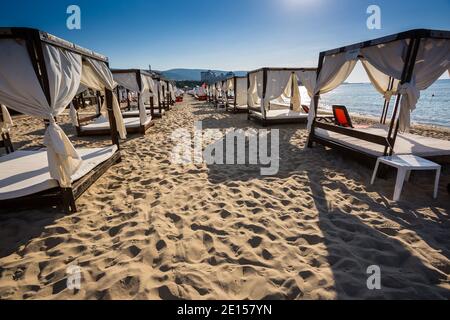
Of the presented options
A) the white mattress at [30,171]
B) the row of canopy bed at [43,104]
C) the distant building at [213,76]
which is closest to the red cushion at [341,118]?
the white mattress at [30,171]

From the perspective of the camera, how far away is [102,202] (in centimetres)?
393

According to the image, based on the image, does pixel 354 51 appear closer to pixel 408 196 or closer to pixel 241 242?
pixel 408 196

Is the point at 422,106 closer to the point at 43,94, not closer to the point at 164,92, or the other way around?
the point at 164,92

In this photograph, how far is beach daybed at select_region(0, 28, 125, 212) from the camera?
120 inches

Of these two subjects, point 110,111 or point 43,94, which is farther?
point 110,111

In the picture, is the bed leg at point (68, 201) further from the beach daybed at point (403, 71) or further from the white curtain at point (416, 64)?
the white curtain at point (416, 64)

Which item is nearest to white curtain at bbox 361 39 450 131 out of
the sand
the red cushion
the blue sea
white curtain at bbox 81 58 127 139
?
the sand

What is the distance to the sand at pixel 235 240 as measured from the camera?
7.42 feet

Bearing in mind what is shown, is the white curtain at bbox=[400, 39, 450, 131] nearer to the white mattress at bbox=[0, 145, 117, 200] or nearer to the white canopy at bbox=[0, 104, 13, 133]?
the white mattress at bbox=[0, 145, 117, 200]

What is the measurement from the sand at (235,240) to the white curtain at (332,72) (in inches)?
126

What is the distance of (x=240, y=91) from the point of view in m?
17.3
